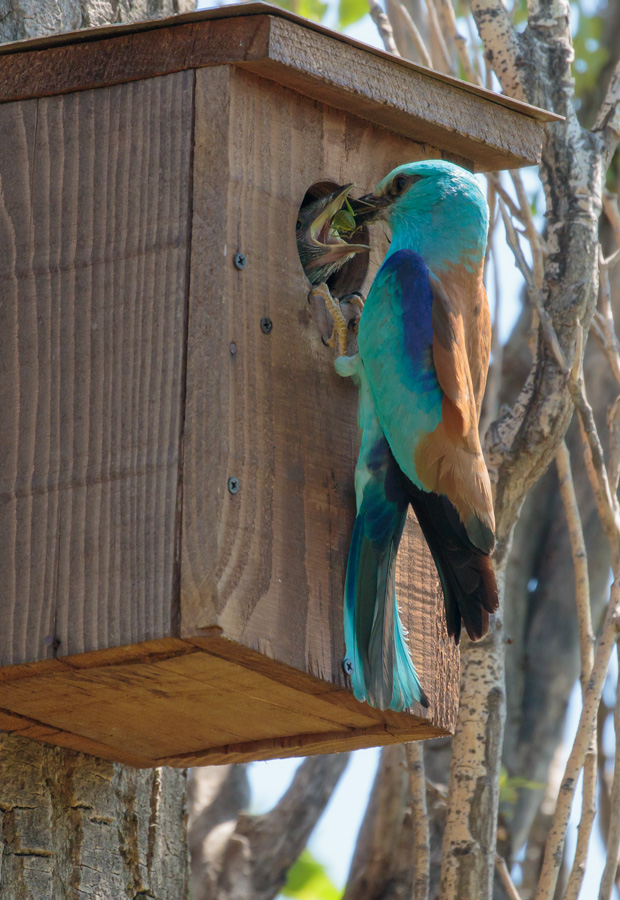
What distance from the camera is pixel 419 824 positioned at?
3.54 metres

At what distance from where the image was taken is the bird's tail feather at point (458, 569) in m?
2.75

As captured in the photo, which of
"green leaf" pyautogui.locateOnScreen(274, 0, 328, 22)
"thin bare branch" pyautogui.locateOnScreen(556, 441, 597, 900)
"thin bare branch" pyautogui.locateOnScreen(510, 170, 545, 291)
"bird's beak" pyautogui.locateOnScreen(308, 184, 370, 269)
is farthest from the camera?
"green leaf" pyautogui.locateOnScreen(274, 0, 328, 22)

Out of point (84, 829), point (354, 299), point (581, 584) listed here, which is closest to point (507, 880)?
point (581, 584)

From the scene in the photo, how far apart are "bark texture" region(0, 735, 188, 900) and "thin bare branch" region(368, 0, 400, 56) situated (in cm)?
206

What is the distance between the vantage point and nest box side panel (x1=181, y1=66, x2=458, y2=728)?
8.56 ft

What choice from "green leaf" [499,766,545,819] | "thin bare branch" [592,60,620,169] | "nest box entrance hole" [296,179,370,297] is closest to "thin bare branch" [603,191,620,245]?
"thin bare branch" [592,60,620,169]

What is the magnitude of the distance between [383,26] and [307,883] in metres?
3.19

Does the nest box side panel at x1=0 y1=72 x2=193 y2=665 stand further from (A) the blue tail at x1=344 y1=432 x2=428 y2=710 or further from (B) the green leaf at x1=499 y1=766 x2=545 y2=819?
(B) the green leaf at x1=499 y1=766 x2=545 y2=819

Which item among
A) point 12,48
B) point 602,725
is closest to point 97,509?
point 12,48

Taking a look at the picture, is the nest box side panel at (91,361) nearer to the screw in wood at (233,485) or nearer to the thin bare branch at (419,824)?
the screw in wood at (233,485)

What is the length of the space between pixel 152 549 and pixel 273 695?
1.46ft

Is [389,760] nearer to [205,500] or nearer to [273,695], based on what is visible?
[273,695]

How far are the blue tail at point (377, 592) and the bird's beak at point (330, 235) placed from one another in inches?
21.0

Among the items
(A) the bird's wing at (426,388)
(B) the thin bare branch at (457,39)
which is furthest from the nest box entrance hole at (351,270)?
(B) the thin bare branch at (457,39)
